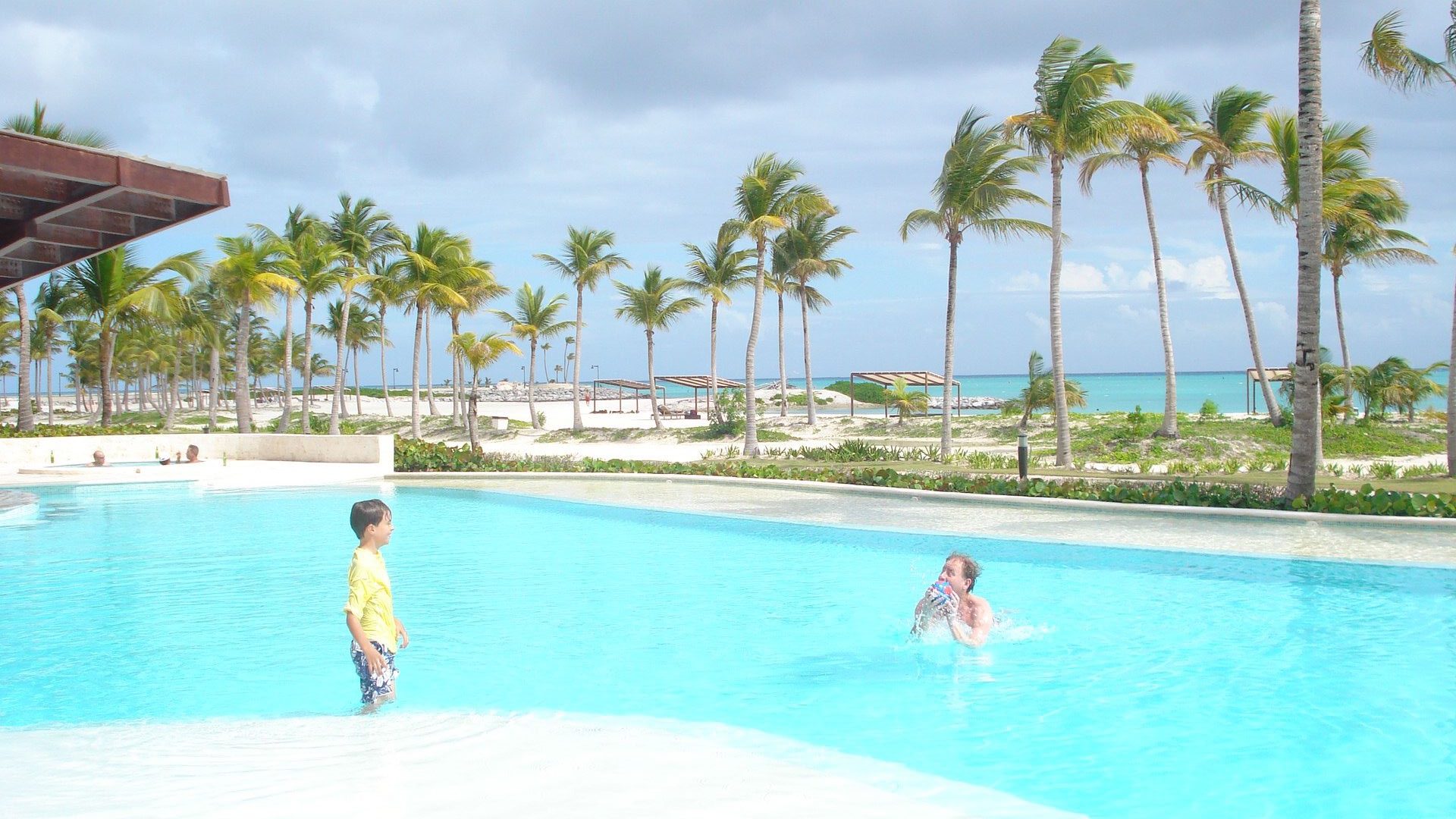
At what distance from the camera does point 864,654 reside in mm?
8086

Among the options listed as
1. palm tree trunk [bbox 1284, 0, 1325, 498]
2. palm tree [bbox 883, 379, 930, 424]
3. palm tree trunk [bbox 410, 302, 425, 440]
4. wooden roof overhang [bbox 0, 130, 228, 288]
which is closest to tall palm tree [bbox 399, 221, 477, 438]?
palm tree trunk [bbox 410, 302, 425, 440]

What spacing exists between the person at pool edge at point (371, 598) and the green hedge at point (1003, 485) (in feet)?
40.6

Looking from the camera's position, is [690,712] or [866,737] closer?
[866,737]

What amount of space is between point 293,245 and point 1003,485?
2980 centimetres

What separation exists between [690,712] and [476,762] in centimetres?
164

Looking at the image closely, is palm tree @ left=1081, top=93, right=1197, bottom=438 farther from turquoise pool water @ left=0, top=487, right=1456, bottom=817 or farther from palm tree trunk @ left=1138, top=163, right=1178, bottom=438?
turquoise pool water @ left=0, top=487, right=1456, bottom=817

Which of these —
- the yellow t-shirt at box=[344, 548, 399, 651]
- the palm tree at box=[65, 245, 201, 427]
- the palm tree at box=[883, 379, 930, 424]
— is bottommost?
the yellow t-shirt at box=[344, 548, 399, 651]

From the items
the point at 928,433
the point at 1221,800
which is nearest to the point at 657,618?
the point at 1221,800

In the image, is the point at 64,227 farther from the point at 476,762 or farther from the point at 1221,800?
the point at 1221,800

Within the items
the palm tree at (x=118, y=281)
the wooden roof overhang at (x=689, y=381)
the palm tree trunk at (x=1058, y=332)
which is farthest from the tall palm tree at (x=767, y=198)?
the wooden roof overhang at (x=689, y=381)

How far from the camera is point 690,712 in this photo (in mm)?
6707

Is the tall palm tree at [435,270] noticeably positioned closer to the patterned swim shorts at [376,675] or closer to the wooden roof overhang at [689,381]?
the wooden roof overhang at [689,381]

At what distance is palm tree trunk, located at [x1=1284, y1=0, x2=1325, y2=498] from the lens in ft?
45.3

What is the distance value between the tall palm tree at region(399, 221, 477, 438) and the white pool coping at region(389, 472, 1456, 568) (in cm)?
1629
